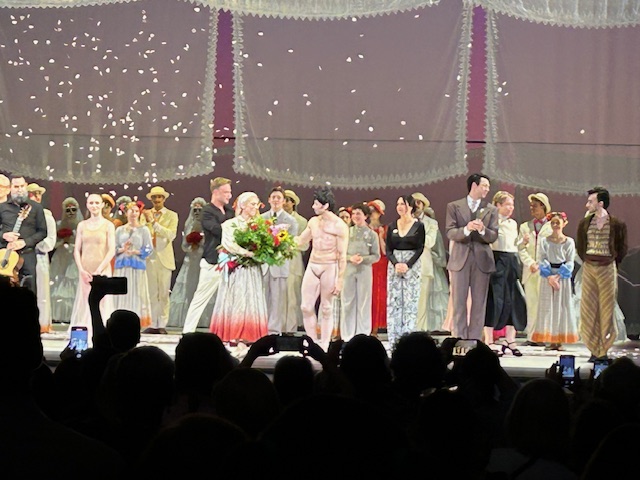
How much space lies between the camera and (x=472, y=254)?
1012 centimetres

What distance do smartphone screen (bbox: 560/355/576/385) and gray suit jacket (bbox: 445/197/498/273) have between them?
524cm

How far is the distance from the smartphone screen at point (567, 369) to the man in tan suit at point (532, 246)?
630cm

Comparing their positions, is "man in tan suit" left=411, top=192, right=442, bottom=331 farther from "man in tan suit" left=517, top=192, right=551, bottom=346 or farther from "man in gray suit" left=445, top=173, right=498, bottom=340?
"man in gray suit" left=445, top=173, right=498, bottom=340

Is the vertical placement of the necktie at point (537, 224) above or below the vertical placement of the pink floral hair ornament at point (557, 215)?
below

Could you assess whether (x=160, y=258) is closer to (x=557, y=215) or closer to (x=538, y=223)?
(x=538, y=223)

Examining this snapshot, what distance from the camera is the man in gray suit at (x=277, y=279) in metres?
11.2

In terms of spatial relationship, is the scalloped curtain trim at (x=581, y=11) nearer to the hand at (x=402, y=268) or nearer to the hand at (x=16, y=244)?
the hand at (x=402, y=268)

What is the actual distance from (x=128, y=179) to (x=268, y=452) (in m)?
9.89

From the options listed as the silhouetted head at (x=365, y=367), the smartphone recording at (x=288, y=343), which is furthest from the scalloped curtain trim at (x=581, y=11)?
the silhouetted head at (x=365, y=367)

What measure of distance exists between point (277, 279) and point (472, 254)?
2376 mm

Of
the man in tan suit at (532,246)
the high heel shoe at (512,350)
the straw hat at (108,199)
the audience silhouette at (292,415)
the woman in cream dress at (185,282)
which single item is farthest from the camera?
the woman in cream dress at (185,282)

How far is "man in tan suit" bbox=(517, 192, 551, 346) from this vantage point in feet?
36.2

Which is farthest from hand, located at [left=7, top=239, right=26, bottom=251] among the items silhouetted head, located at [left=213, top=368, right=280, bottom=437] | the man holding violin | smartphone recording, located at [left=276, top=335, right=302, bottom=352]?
silhouetted head, located at [left=213, top=368, right=280, bottom=437]

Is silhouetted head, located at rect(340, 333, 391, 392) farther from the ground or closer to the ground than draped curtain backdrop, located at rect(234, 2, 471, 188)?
closer to the ground
